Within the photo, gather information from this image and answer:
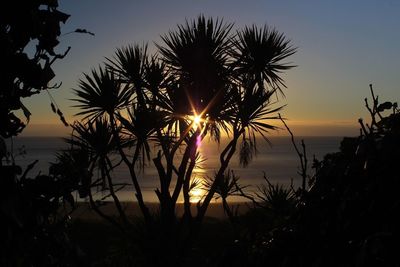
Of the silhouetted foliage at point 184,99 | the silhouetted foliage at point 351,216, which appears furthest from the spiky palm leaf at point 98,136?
the silhouetted foliage at point 351,216

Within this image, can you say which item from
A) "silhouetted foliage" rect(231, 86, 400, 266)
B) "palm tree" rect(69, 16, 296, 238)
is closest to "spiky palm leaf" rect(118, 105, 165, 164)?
"palm tree" rect(69, 16, 296, 238)

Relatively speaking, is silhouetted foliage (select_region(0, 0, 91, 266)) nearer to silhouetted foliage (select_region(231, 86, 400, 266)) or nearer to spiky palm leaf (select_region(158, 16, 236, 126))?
silhouetted foliage (select_region(231, 86, 400, 266))

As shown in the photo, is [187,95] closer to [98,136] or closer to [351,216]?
[98,136]

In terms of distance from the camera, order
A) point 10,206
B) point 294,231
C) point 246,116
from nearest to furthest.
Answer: point 10,206
point 294,231
point 246,116

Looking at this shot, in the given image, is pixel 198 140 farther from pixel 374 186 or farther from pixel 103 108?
pixel 374 186

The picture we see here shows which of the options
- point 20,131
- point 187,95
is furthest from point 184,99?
point 20,131

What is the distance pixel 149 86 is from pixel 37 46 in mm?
8136

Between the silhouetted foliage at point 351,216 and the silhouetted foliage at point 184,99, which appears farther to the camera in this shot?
the silhouetted foliage at point 184,99

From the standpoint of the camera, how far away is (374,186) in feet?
4.79

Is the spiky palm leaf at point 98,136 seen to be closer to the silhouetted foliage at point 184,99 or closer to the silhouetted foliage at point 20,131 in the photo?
the silhouetted foliage at point 184,99

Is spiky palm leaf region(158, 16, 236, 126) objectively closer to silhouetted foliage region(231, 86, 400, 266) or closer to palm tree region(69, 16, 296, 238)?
palm tree region(69, 16, 296, 238)

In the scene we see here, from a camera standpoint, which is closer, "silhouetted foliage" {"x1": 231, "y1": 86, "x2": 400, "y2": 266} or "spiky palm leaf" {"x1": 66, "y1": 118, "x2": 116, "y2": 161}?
"silhouetted foliage" {"x1": 231, "y1": 86, "x2": 400, "y2": 266}

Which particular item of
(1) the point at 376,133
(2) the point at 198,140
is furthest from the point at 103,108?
(1) the point at 376,133

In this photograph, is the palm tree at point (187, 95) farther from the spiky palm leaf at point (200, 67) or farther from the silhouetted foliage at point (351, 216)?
the silhouetted foliage at point (351, 216)
